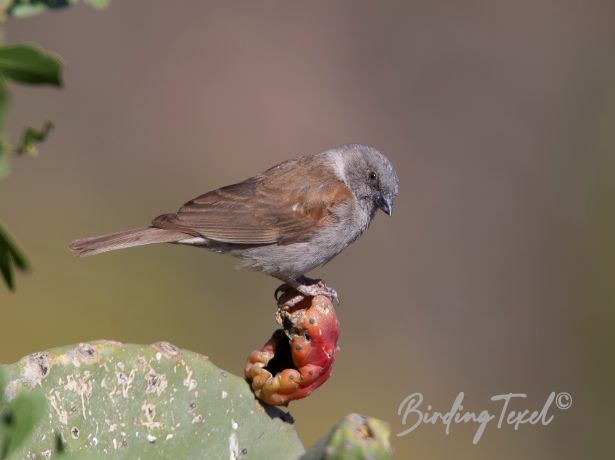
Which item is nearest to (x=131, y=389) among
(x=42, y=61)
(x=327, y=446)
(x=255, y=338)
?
(x=327, y=446)

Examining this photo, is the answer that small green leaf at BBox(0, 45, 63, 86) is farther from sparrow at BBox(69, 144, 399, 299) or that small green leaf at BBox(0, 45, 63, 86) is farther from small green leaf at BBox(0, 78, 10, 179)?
sparrow at BBox(69, 144, 399, 299)

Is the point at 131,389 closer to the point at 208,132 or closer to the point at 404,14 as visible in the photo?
the point at 208,132

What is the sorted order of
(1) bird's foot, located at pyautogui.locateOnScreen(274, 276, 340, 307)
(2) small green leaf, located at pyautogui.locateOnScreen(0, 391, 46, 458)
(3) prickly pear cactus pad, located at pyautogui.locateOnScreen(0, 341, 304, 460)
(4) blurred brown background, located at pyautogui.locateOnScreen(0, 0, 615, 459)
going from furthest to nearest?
(4) blurred brown background, located at pyautogui.locateOnScreen(0, 0, 615, 459), (1) bird's foot, located at pyautogui.locateOnScreen(274, 276, 340, 307), (3) prickly pear cactus pad, located at pyautogui.locateOnScreen(0, 341, 304, 460), (2) small green leaf, located at pyautogui.locateOnScreen(0, 391, 46, 458)

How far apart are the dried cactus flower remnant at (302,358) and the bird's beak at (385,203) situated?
216cm

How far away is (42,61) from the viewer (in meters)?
1.85

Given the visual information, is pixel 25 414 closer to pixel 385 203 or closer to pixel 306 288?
pixel 306 288

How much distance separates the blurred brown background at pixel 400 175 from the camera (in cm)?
898

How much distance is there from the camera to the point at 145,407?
11.5 ft

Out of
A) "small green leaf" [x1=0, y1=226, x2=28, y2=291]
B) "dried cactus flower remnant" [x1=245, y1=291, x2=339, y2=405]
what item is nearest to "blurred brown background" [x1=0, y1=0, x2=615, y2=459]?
"dried cactus flower remnant" [x1=245, y1=291, x2=339, y2=405]

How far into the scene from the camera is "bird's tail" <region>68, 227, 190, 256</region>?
4977mm

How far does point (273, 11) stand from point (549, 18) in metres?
3.24

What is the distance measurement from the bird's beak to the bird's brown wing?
0.70ft

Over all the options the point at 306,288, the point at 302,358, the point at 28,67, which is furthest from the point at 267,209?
the point at 28,67

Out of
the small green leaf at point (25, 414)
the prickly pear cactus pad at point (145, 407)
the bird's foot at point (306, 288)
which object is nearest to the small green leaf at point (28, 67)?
the small green leaf at point (25, 414)
